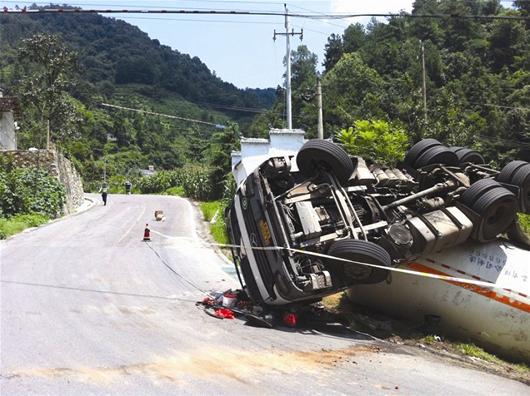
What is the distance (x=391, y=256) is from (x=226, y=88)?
580 ft

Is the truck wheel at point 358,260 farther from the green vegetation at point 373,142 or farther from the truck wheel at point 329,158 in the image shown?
the green vegetation at point 373,142

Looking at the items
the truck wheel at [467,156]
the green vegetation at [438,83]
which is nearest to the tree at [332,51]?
the green vegetation at [438,83]

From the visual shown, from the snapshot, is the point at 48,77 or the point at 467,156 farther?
the point at 48,77

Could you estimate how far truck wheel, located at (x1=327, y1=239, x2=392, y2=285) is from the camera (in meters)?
7.89

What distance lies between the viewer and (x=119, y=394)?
525 centimetres

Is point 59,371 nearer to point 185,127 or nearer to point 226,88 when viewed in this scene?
point 185,127

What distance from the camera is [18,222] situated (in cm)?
2136

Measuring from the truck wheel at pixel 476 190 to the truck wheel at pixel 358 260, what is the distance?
193 cm

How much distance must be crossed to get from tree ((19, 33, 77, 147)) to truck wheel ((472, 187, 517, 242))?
33.0 m

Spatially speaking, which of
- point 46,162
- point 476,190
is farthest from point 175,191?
point 476,190

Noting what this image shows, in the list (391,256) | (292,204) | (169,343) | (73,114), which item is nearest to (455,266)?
(391,256)

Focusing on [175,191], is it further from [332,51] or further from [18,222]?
[332,51]

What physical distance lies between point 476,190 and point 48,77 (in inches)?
1329

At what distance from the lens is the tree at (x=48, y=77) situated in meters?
35.5
